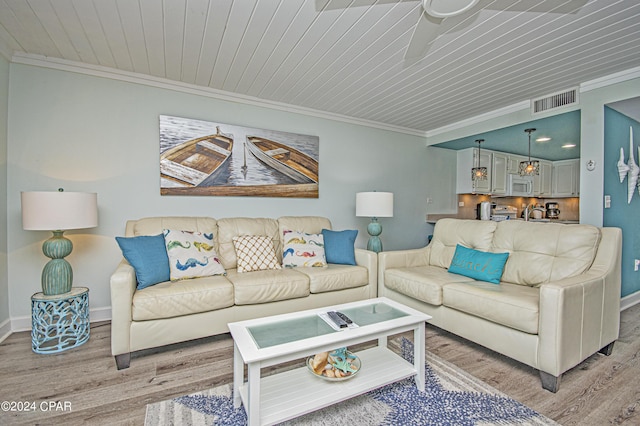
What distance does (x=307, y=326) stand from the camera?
5.49 ft

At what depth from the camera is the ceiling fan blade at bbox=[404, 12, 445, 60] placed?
186cm

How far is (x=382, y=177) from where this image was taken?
448 cm

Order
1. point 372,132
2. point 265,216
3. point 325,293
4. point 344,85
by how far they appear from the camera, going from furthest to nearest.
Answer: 1. point 372,132
2. point 265,216
3. point 344,85
4. point 325,293

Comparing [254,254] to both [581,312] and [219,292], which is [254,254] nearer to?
[219,292]

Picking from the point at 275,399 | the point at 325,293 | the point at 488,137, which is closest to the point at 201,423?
the point at 275,399

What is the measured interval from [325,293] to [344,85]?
216cm

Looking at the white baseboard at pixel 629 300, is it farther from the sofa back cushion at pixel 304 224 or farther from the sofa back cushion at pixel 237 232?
the sofa back cushion at pixel 237 232

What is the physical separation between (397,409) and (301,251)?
1715mm

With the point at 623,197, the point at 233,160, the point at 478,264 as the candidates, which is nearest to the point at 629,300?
the point at 623,197

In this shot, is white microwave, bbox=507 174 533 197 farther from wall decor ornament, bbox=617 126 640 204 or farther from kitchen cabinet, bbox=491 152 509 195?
wall decor ornament, bbox=617 126 640 204

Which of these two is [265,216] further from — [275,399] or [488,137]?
[488,137]

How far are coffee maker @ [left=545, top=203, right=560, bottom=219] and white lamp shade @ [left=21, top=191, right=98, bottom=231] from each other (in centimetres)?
847

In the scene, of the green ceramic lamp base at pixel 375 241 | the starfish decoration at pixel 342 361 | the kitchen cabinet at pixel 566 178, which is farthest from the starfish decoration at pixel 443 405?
the kitchen cabinet at pixel 566 178

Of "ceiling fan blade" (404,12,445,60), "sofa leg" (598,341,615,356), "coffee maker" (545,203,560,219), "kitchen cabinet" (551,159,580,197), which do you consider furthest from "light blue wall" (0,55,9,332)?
"coffee maker" (545,203,560,219)
